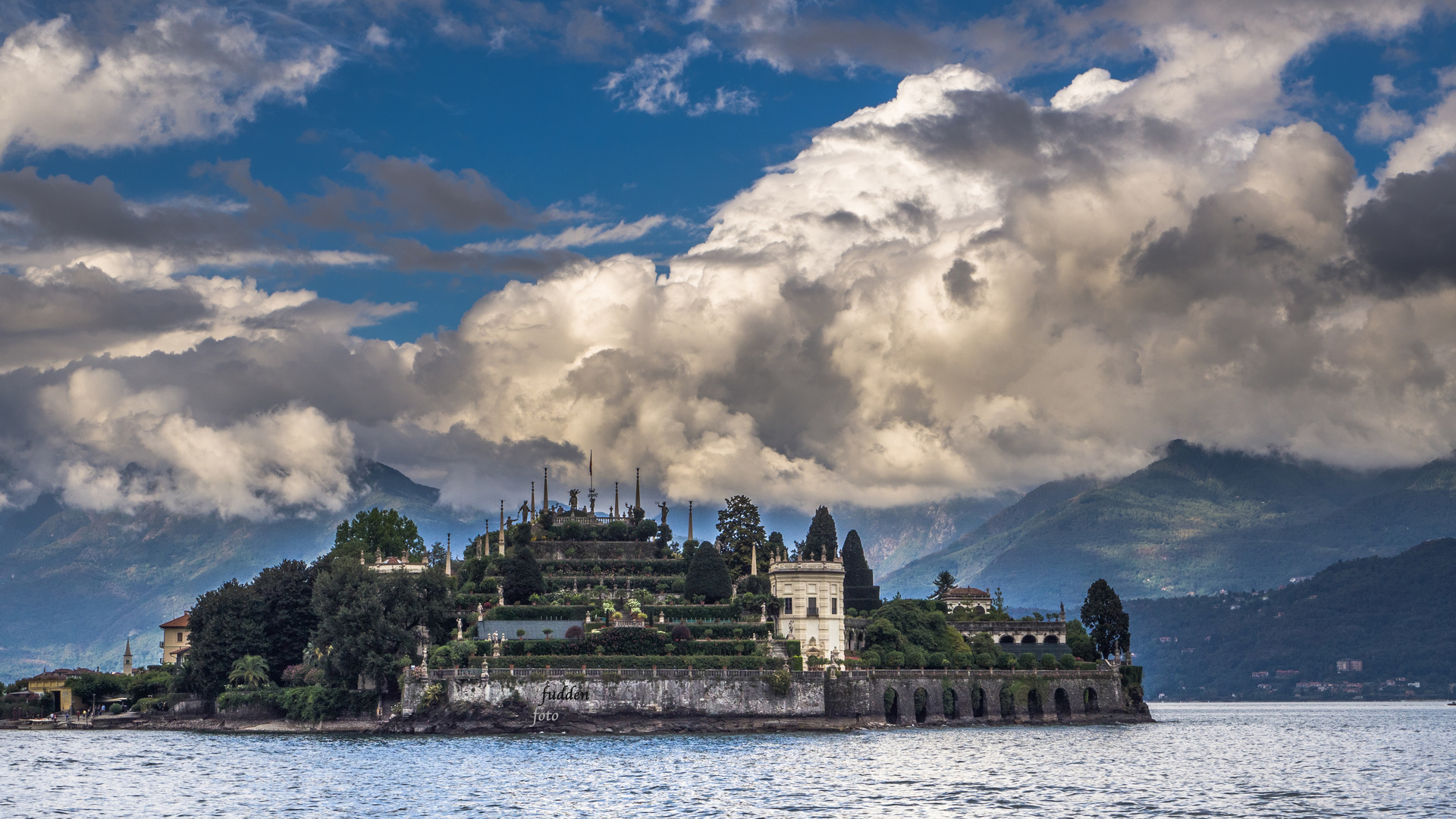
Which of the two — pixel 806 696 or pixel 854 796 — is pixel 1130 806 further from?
pixel 806 696

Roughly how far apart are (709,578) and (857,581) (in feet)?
81.4

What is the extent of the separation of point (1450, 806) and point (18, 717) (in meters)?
127

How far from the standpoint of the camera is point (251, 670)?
126 m

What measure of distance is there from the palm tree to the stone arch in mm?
66666

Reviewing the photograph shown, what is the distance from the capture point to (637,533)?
16000 centimetres

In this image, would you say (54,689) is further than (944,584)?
No

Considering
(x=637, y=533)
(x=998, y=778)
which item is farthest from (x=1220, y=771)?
(x=637, y=533)

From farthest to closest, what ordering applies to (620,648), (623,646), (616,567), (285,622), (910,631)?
(616,567)
(910,631)
(285,622)
(623,646)
(620,648)

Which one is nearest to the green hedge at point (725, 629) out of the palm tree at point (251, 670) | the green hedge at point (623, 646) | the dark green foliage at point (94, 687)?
the green hedge at point (623, 646)

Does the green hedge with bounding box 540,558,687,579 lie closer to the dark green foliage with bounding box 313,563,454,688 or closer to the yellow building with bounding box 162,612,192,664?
the dark green foliage with bounding box 313,563,454,688

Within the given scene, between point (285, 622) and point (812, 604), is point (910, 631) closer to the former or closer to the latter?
point (812, 604)

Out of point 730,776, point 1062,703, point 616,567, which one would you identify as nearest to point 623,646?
point 616,567

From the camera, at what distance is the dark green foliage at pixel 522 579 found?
134 meters

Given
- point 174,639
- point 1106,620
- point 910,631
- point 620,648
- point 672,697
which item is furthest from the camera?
point 174,639
